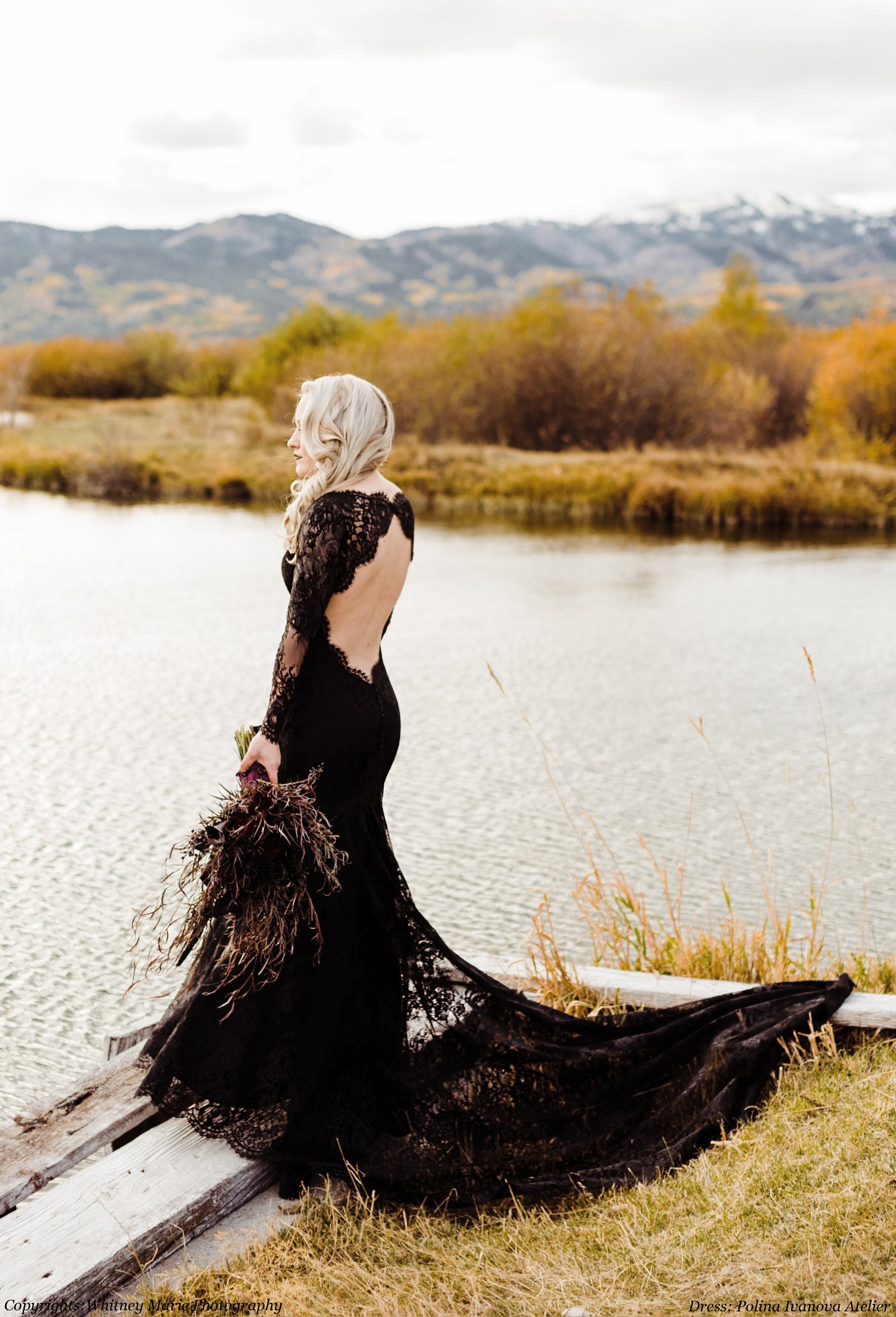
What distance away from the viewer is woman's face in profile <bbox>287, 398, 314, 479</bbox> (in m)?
2.67

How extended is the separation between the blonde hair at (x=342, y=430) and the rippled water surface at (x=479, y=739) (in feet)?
8.00

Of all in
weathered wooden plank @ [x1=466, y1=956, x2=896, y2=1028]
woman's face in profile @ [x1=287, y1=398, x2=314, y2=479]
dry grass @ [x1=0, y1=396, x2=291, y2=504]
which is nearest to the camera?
woman's face in profile @ [x1=287, y1=398, x2=314, y2=479]

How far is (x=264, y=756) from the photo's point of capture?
273 cm

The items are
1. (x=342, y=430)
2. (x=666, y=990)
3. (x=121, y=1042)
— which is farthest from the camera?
(x=666, y=990)

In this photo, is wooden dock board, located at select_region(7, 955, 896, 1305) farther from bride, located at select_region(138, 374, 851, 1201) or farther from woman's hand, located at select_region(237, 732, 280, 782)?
woman's hand, located at select_region(237, 732, 280, 782)

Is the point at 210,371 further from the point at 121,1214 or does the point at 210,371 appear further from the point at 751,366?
the point at 121,1214

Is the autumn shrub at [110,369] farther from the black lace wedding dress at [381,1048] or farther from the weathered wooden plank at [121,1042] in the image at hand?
the black lace wedding dress at [381,1048]

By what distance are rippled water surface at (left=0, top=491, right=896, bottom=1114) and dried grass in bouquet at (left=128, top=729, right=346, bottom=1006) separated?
1685 millimetres

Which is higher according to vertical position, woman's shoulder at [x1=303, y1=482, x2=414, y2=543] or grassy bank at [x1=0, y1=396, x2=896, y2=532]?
grassy bank at [x1=0, y1=396, x2=896, y2=532]

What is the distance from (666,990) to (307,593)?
→ 160 cm

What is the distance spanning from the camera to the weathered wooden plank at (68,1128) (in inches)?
99.9

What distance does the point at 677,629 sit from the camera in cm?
1275

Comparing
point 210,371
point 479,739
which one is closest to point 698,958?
point 479,739

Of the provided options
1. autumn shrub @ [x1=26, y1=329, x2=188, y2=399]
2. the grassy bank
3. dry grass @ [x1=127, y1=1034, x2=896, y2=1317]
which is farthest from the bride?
autumn shrub @ [x1=26, y1=329, x2=188, y2=399]
